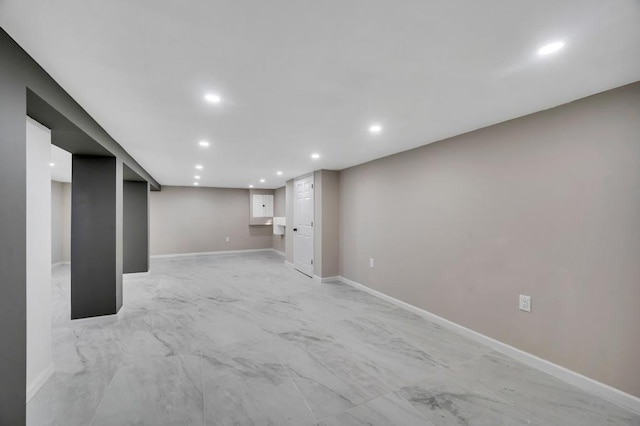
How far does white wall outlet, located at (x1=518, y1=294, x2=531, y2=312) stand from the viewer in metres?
2.33

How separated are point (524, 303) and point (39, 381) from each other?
4.08m

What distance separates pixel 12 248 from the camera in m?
1.31

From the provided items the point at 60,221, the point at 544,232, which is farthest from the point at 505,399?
the point at 60,221

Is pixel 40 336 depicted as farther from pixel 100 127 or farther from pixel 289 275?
pixel 289 275

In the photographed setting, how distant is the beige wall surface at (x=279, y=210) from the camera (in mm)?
8305

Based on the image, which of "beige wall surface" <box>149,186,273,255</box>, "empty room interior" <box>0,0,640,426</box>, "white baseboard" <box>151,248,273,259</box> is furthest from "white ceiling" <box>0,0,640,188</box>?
"white baseboard" <box>151,248,273,259</box>

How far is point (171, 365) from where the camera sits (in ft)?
7.50

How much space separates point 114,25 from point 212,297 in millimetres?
3780

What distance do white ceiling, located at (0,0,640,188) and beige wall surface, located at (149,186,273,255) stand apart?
574 centimetres

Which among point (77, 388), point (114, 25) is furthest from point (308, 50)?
point (77, 388)

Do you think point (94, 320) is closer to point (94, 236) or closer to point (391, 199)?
point (94, 236)

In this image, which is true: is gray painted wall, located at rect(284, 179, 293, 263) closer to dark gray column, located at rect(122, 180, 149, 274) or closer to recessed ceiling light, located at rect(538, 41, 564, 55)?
dark gray column, located at rect(122, 180, 149, 274)

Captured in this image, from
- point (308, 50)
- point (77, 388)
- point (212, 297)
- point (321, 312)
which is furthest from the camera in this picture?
point (212, 297)

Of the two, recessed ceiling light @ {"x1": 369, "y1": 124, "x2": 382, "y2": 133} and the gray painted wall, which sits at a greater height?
recessed ceiling light @ {"x1": 369, "y1": 124, "x2": 382, "y2": 133}
